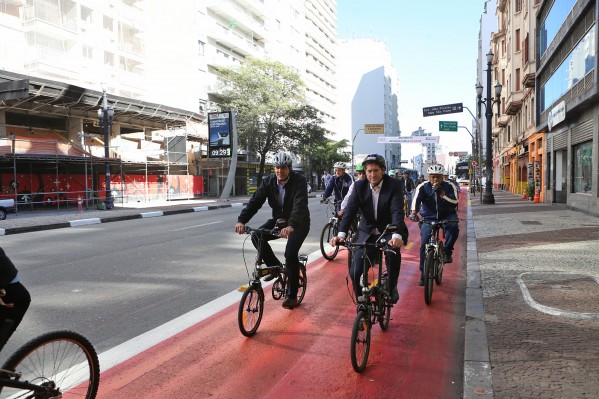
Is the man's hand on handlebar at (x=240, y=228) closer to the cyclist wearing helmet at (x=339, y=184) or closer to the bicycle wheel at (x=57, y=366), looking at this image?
the bicycle wheel at (x=57, y=366)

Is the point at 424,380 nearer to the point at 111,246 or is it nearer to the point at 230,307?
the point at 230,307

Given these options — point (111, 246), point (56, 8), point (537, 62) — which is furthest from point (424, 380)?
point (56, 8)

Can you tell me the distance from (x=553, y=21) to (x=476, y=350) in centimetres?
2299

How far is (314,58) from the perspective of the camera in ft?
269

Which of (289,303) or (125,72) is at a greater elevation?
(125,72)

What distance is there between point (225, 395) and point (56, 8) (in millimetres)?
35012

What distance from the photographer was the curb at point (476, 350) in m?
3.37

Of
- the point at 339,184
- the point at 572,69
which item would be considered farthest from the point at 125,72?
the point at 339,184

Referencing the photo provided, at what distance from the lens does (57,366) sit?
294cm

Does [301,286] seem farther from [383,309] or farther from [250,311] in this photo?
[383,309]

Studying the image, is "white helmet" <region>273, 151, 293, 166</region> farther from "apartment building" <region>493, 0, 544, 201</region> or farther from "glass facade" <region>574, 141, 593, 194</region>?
"apartment building" <region>493, 0, 544, 201</region>

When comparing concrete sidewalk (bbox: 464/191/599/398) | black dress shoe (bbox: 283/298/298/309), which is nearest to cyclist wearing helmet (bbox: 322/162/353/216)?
concrete sidewalk (bbox: 464/191/599/398)

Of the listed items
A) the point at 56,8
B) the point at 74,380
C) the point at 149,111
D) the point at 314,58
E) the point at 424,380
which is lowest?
the point at 424,380

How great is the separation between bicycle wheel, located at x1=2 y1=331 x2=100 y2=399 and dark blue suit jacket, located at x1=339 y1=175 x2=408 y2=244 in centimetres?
241
